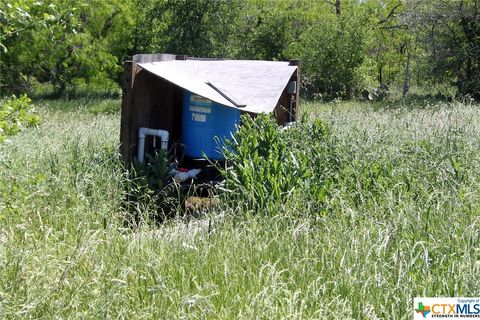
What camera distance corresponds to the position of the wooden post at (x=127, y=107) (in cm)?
661

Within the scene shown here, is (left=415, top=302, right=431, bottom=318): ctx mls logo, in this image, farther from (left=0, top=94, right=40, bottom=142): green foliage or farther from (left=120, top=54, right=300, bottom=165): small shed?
(left=120, top=54, right=300, bottom=165): small shed

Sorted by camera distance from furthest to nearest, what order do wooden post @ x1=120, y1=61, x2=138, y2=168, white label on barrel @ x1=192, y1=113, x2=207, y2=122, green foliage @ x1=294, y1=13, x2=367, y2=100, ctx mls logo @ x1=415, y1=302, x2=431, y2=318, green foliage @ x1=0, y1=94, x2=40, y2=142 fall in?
1. green foliage @ x1=294, y1=13, x2=367, y2=100
2. white label on barrel @ x1=192, y1=113, x2=207, y2=122
3. wooden post @ x1=120, y1=61, x2=138, y2=168
4. green foliage @ x1=0, y1=94, x2=40, y2=142
5. ctx mls logo @ x1=415, y1=302, x2=431, y2=318

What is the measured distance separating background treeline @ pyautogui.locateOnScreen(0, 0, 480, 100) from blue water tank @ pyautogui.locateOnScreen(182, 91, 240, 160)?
454 inches

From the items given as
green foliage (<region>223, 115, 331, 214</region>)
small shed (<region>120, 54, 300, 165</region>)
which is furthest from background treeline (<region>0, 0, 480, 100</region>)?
green foliage (<region>223, 115, 331, 214</region>)

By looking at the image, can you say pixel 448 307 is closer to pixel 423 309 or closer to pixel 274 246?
pixel 423 309

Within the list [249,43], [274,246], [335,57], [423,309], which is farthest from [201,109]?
[249,43]

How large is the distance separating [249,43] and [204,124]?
1870 cm

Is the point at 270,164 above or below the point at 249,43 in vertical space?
below

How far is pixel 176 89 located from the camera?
24.6 feet

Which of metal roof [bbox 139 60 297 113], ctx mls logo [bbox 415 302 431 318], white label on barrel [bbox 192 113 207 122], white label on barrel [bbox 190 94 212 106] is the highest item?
metal roof [bbox 139 60 297 113]

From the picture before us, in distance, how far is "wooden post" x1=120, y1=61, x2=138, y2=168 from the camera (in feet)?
21.7

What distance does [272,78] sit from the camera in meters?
8.00

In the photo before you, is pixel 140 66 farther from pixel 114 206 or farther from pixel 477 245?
pixel 477 245

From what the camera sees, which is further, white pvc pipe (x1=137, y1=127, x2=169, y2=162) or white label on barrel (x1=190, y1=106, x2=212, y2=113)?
white label on barrel (x1=190, y1=106, x2=212, y2=113)
